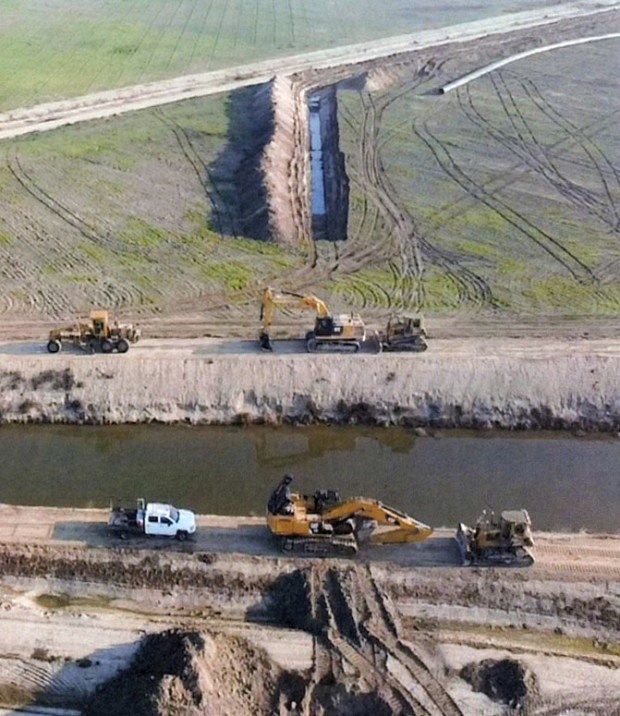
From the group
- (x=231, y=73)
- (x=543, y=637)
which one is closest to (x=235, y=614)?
(x=543, y=637)

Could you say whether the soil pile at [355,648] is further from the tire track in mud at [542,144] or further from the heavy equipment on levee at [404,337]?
the tire track in mud at [542,144]

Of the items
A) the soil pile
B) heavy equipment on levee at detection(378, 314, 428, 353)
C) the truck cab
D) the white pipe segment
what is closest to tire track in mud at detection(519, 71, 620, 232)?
the white pipe segment

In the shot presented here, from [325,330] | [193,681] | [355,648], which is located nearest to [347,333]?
[325,330]

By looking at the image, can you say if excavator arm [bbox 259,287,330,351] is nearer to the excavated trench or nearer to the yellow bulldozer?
the yellow bulldozer

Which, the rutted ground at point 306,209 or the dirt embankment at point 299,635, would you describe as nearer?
the dirt embankment at point 299,635

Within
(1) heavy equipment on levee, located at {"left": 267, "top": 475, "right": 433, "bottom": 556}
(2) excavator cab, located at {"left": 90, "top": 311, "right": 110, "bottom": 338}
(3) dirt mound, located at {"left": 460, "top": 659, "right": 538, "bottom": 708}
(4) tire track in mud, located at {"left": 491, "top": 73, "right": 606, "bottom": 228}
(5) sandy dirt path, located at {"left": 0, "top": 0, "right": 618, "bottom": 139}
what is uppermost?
(5) sandy dirt path, located at {"left": 0, "top": 0, "right": 618, "bottom": 139}

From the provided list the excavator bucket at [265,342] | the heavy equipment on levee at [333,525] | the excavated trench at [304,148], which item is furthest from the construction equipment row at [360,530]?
the excavated trench at [304,148]
